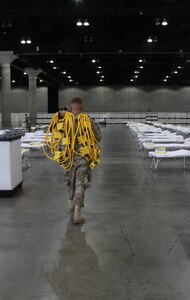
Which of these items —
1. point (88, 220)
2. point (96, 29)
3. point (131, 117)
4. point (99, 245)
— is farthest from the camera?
point (131, 117)

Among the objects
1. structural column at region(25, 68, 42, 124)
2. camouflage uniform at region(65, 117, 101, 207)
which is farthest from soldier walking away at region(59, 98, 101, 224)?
structural column at region(25, 68, 42, 124)

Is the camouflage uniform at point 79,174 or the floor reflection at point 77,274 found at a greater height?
the camouflage uniform at point 79,174

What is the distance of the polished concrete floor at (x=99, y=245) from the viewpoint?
323cm

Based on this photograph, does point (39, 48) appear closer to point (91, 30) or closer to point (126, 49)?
point (91, 30)

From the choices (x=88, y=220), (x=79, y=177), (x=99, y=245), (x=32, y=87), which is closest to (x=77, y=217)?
(x=88, y=220)

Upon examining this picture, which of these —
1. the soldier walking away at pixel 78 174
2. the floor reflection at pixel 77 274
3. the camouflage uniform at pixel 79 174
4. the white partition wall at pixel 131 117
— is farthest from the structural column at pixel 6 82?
the floor reflection at pixel 77 274

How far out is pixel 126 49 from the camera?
2431 centimetres

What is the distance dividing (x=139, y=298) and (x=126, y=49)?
22555 mm

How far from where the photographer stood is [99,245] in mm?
4289

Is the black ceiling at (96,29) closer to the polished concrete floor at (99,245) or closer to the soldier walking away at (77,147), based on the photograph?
the polished concrete floor at (99,245)

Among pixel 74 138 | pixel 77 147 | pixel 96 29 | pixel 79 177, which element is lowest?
pixel 79 177

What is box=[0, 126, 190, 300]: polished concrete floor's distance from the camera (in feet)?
10.6

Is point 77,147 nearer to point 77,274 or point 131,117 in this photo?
point 77,274

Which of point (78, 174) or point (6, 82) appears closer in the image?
point (78, 174)
